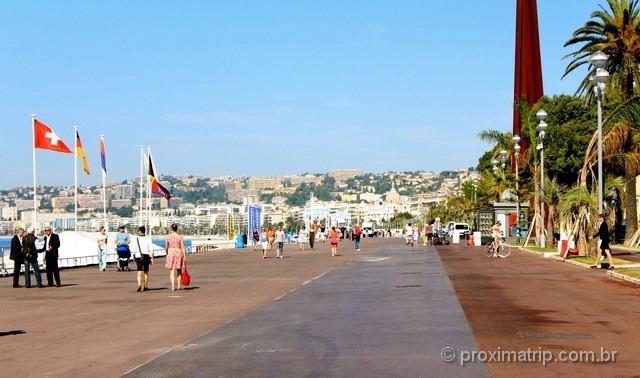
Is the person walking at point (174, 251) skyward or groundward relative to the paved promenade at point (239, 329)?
skyward

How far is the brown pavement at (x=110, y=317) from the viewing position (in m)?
11.7

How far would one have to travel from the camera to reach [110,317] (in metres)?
17.3

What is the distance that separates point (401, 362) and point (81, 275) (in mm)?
25132

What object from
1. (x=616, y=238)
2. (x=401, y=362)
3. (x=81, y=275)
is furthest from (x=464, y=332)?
(x=616, y=238)

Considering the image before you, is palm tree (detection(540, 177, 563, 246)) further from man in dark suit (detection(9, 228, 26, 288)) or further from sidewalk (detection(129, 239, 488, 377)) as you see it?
sidewalk (detection(129, 239, 488, 377))

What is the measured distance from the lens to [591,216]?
36.3 meters

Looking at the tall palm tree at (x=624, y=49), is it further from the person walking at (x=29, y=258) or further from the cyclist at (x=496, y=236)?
the person walking at (x=29, y=258)

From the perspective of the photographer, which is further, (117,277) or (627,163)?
(627,163)

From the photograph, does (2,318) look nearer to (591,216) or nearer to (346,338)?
(346,338)

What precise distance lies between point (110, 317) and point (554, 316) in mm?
7745

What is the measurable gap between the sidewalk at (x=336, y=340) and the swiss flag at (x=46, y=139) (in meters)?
21.4

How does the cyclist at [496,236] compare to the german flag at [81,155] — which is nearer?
the cyclist at [496,236]

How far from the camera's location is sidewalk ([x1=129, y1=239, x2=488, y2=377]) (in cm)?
1039

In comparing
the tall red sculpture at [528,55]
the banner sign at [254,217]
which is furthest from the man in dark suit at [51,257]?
the tall red sculpture at [528,55]
